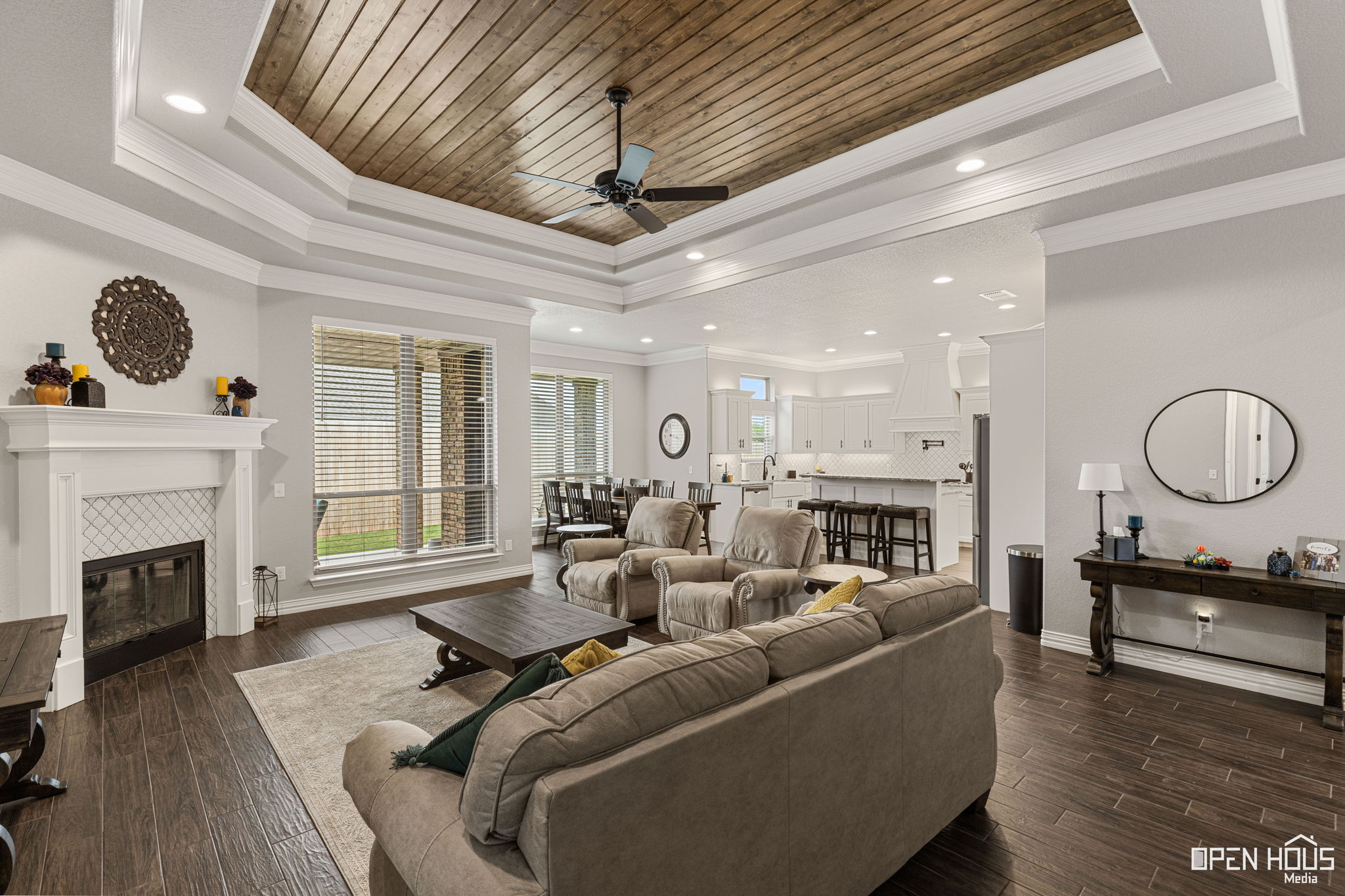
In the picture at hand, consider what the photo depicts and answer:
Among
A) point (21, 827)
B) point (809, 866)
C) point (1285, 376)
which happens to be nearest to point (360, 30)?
point (21, 827)

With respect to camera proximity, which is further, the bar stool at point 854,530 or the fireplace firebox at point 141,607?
the bar stool at point 854,530

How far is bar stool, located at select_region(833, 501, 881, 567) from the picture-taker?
7176mm

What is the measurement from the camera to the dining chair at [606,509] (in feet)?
25.0

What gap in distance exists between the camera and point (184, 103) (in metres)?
3.20

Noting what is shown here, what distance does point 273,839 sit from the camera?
229 cm

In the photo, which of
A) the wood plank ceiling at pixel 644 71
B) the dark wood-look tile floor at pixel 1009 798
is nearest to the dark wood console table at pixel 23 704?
the dark wood-look tile floor at pixel 1009 798

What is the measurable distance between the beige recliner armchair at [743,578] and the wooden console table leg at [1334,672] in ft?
8.58

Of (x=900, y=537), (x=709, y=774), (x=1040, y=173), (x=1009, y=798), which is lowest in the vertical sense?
(x=1009, y=798)

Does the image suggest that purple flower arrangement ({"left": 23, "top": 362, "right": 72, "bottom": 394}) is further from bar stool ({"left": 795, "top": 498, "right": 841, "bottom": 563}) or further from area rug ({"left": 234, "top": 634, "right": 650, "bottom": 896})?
bar stool ({"left": 795, "top": 498, "right": 841, "bottom": 563})

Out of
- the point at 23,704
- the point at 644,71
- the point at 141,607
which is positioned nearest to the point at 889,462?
the point at 644,71

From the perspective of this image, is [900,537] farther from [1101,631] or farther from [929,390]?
[1101,631]

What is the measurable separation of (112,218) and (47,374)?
1109 millimetres

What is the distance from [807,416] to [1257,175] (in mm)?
7585

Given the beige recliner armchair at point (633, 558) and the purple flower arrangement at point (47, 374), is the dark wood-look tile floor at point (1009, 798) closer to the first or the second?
the beige recliner armchair at point (633, 558)
